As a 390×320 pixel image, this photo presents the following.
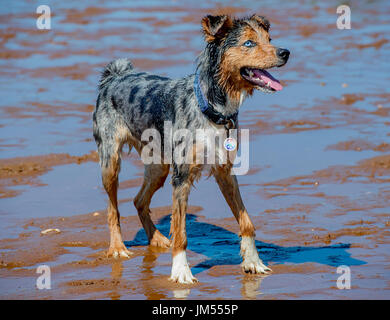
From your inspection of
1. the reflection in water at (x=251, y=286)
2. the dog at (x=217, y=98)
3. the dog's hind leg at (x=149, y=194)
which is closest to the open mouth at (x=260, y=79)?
the dog at (x=217, y=98)

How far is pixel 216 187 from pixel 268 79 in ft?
10.5

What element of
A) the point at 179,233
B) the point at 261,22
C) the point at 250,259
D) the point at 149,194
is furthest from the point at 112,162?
the point at 261,22

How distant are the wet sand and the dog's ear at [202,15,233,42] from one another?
2.14 m

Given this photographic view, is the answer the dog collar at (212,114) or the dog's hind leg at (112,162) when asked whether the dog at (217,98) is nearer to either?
the dog collar at (212,114)

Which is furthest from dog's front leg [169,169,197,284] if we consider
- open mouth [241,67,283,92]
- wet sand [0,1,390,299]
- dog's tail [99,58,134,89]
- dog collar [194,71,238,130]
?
dog's tail [99,58,134,89]

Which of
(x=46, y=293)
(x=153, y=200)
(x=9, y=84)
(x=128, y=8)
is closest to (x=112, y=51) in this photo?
(x=9, y=84)

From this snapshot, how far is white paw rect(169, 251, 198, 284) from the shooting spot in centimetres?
664

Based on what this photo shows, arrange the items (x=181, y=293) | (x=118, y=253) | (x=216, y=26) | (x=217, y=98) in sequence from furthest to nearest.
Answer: (x=118, y=253), (x=217, y=98), (x=216, y=26), (x=181, y=293)

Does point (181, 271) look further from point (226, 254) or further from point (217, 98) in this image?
point (217, 98)

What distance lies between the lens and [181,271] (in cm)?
669

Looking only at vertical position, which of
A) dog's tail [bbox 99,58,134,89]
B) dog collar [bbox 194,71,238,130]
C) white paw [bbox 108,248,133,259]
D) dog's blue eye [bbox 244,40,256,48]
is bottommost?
white paw [bbox 108,248,133,259]

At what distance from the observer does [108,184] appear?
810cm

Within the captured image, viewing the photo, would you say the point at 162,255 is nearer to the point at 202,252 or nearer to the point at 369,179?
the point at 202,252

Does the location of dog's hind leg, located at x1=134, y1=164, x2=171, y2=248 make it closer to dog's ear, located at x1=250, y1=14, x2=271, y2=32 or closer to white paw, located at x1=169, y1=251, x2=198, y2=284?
white paw, located at x1=169, y1=251, x2=198, y2=284
